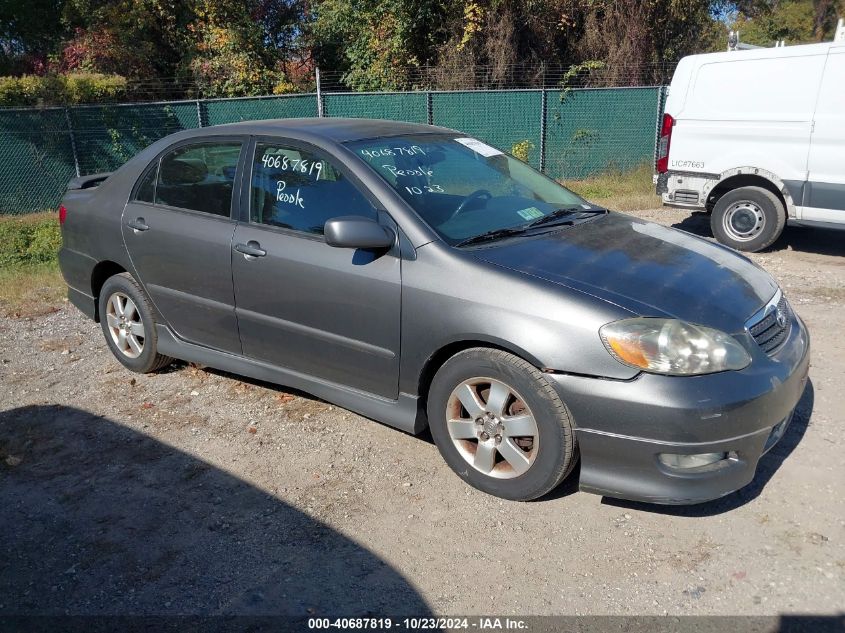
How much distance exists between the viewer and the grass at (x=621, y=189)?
38.0ft

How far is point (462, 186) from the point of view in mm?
4117

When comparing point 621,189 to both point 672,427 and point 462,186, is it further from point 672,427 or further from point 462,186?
point 672,427

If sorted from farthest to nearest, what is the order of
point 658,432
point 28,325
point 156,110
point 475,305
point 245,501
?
point 156,110 → point 28,325 → point 245,501 → point 475,305 → point 658,432

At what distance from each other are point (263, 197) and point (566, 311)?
77.3 inches

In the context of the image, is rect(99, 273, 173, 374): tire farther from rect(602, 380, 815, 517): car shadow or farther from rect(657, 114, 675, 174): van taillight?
rect(657, 114, 675, 174): van taillight

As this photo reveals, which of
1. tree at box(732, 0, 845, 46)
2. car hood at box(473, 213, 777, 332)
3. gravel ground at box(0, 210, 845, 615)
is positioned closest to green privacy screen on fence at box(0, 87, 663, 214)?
car hood at box(473, 213, 777, 332)

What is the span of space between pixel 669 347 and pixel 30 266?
27.5 feet

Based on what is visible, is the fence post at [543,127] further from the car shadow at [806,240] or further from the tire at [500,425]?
the tire at [500,425]

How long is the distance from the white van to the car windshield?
444 cm

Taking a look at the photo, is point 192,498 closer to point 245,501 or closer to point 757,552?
point 245,501

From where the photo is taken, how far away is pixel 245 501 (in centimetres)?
365

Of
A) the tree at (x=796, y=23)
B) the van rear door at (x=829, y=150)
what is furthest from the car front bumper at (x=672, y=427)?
the tree at (x=796, y=23)

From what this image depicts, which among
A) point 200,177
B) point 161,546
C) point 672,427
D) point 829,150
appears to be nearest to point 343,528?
point 161,546

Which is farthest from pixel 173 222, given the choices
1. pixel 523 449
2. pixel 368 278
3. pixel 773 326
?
pixel 773 326
